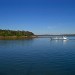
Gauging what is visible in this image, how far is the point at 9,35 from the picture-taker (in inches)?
6718

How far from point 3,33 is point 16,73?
154 m

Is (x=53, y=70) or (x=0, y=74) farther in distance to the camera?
(x=53, y=70)

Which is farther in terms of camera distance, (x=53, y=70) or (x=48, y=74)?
(x=53, y=70)

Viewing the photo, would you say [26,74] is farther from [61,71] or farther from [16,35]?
[16,35]

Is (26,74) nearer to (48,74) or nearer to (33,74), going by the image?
(33,74)

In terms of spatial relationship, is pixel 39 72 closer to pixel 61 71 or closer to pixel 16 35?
pixel 61 71

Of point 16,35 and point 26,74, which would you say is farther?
point 16,35

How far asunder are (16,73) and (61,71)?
18.7 ft

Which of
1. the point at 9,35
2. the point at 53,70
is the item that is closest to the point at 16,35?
the point at 9,35

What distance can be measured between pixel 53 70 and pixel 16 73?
4916 mm

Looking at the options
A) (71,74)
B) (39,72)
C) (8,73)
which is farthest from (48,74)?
(8,73)

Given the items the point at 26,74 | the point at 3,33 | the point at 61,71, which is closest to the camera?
the point at 26,74

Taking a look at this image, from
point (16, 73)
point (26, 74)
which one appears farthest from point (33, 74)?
point (16, 73)

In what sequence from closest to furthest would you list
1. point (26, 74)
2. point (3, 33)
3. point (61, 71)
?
point (26, 74)
point (61, 71)
point (3, 33)
